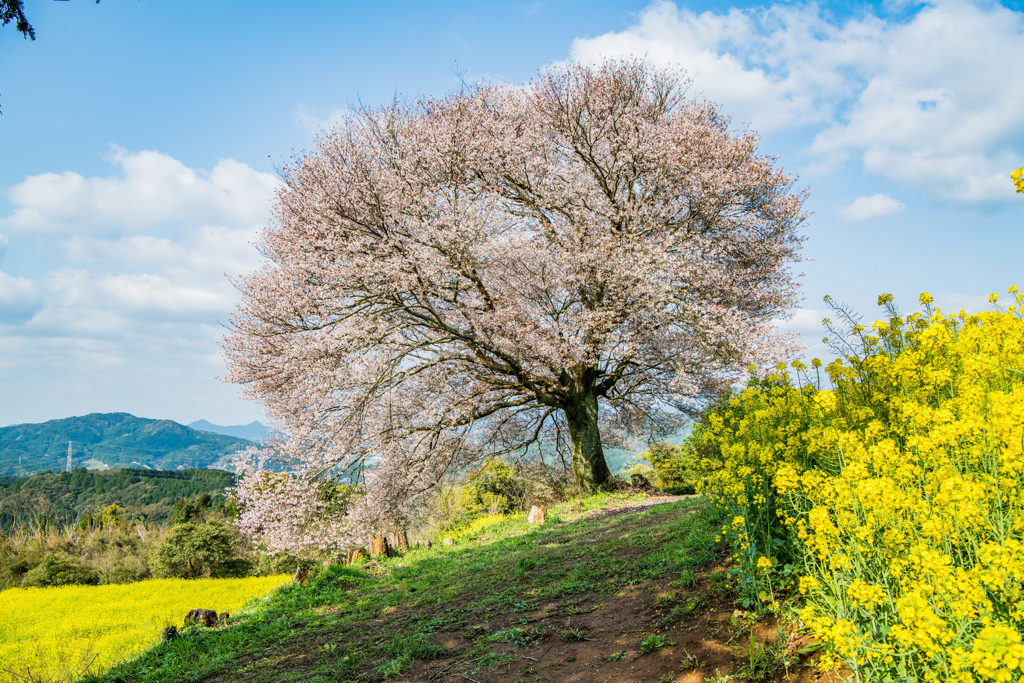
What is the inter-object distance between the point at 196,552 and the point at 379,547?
9.74 m

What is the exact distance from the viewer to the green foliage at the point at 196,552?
1602cm

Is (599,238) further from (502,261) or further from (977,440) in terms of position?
(977,440)

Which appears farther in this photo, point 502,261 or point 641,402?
point 641,402

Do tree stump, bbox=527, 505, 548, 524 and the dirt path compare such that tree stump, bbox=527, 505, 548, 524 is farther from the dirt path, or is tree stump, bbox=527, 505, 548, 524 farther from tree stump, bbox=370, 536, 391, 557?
the dirt path

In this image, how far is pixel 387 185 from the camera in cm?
1184

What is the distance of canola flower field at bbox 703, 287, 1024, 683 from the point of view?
1728 mm

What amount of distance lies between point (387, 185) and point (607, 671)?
10883 mm

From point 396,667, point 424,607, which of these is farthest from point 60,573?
point 396,667

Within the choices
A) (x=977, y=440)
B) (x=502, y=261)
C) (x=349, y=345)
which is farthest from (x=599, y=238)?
(x=977, y=440)

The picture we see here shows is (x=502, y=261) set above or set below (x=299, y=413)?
above

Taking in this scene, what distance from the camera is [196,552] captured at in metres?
16.2

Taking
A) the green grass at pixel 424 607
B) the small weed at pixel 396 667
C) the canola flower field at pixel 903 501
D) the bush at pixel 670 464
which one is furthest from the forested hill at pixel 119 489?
the canola flower field at pixel 903 501

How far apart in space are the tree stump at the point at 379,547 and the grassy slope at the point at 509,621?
3.54 feet

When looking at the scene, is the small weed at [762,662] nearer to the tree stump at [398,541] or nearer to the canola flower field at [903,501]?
the canola flower field at [903,501]
